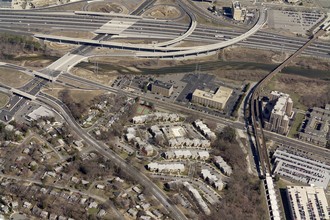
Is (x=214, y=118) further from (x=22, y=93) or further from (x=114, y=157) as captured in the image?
(x=22, y=93)

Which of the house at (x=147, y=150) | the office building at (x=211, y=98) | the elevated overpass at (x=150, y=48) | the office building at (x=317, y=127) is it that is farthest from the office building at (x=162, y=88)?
the office building at (x=317, y=127)

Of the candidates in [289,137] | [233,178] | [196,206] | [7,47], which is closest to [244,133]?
[289,137]

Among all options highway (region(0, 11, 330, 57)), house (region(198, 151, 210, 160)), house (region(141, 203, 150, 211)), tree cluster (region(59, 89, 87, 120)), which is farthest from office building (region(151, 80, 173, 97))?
house (region(141, 203, 150, 211))

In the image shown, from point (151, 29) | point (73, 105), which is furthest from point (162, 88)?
point (151, 29)

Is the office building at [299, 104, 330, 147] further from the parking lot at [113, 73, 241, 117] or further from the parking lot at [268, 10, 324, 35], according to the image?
the parking lot at [268, 10, 324, 35]

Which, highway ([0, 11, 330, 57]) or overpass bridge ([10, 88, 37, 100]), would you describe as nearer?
overpass bridge ([10, 88, 37, 100])

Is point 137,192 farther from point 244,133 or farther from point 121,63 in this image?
point 121,63

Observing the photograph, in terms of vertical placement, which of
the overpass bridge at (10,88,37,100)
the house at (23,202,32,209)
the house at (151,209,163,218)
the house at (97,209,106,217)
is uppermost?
the overpass bridge at (10,88,37,100)
